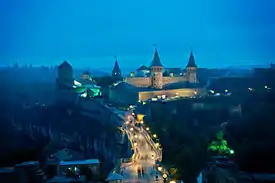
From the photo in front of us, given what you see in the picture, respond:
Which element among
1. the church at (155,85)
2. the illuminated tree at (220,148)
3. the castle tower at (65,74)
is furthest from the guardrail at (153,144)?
the castle tower at (65,74)

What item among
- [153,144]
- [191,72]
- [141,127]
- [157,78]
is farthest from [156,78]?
[153,144]

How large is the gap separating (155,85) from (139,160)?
7576 millimetres

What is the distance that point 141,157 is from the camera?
→ 6.55 metres

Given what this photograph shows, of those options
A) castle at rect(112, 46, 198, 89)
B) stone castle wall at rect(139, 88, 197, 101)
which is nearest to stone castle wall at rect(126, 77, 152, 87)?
castle at rect(112, 46, 198, 89)

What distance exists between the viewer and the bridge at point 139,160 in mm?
5160

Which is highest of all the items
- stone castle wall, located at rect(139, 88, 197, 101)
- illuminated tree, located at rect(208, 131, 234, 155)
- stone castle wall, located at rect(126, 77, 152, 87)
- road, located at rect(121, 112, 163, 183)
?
stone castle wall, located at rect(126, 77, 152, 87)

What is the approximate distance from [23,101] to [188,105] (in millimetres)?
6354

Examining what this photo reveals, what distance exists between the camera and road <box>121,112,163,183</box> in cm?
521

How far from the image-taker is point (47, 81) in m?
19.6

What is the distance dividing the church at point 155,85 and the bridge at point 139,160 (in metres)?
2.61

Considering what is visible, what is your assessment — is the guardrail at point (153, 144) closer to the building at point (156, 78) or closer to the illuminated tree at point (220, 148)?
the illuminated tree at point (220, 148)

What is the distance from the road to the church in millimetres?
2527

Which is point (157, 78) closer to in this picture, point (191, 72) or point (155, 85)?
point (155, 85)

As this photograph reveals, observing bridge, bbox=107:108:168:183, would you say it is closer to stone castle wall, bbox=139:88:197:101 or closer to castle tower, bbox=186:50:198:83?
stone castle wall, bbox=139:88:197:101
